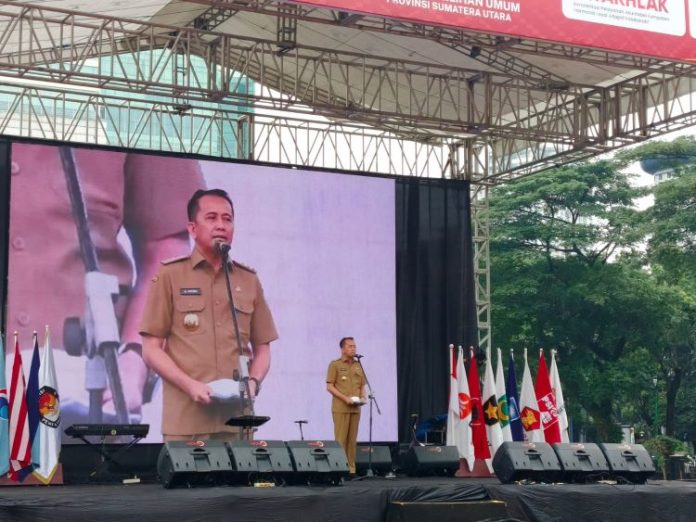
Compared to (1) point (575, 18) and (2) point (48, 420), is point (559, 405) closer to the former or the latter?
(1) point (575, 18)

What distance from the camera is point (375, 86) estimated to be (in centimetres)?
1565

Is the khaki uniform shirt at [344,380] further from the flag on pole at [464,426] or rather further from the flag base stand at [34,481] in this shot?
the flag base stand at [34,481]

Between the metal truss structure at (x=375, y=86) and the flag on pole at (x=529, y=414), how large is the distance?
9.94ft

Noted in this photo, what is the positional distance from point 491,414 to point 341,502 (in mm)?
5233

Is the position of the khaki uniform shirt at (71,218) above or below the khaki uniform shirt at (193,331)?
above

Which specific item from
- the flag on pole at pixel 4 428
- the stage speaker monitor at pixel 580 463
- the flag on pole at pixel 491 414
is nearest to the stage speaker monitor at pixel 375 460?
the flag on pole at pixel 491 414

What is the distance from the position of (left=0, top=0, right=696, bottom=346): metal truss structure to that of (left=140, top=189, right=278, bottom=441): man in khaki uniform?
1862mm

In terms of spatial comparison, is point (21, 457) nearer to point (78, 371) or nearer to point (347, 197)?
point (78, 371)

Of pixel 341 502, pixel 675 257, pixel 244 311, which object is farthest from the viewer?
pixel 675 257

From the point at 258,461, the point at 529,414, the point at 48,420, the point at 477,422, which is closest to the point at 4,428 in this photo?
the point at 48,420

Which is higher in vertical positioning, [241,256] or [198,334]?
[241,256]

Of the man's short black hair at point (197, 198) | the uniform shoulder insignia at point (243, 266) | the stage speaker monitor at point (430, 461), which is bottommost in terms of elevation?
the stage speaker monitor at point (430, 461)

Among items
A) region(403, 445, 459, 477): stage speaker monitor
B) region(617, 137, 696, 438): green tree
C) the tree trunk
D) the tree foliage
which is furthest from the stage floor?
the tree trunk

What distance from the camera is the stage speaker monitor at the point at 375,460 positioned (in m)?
12.1
